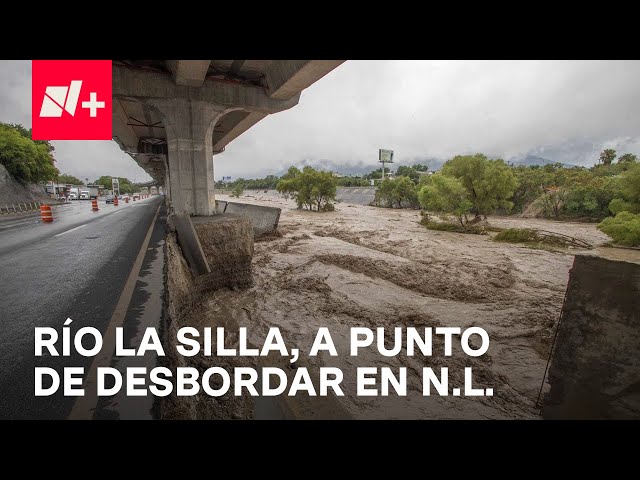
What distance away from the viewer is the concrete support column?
10680mm

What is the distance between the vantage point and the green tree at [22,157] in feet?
120

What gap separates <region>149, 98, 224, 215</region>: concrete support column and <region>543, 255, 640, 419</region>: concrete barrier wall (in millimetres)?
11496

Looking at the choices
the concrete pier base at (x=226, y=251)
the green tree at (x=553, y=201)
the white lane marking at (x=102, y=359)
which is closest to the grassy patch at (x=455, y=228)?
the green tree at (x=553, y=201)

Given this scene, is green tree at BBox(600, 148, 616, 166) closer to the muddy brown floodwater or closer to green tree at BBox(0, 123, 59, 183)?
the muddy brown floodwater

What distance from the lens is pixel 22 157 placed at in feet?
123

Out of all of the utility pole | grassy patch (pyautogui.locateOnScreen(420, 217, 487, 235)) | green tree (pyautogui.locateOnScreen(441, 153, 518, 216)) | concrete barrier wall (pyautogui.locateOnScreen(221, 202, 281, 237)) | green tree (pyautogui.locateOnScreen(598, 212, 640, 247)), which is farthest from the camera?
the utility pole

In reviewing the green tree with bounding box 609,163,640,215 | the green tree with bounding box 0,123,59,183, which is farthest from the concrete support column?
the green tree with bounding box 0,123,59,183

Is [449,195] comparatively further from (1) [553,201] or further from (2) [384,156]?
(2) [384,156]

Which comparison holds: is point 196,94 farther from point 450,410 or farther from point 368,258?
point 450,410

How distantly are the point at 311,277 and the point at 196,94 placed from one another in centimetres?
854

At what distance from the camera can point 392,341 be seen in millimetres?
7566

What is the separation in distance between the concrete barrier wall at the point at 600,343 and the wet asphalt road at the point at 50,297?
19.9 feet

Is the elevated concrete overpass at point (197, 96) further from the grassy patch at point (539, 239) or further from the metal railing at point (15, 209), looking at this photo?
the metal railing at point (15, 209)
